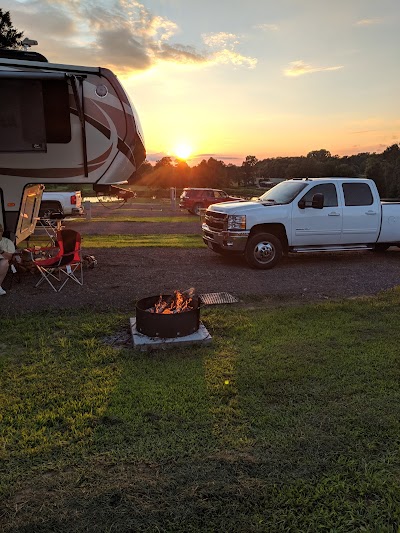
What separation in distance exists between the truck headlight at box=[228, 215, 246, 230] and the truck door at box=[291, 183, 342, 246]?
3.92ft

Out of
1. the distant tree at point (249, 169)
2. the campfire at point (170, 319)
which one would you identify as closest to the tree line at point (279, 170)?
the distant tree at point (249, 169)

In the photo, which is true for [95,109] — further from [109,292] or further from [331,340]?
[331,340]

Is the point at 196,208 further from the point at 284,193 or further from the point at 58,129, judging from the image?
the point at 58,129

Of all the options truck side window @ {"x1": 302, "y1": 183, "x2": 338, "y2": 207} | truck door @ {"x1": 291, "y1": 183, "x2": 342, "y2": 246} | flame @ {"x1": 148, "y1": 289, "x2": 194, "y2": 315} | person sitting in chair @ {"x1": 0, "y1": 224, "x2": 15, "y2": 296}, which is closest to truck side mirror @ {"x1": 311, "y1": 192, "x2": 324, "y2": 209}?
truck door @ {"x1": 291, "y1": 183, "x2": 342, "y2": 246}

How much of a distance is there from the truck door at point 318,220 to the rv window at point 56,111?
5.08 metres

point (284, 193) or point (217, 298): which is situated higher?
point (284, 193)

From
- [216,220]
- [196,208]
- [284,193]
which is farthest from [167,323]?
[196,208]

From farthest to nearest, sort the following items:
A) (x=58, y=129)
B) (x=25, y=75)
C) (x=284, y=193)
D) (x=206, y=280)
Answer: (x=284, y=193)
(x=206, y=280)
(x=58, y=129)
(x=25, y=75)

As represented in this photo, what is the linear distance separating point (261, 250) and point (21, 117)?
5.31 meters

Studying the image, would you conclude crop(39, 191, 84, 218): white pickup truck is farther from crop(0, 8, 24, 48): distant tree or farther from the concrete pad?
the concrete pad

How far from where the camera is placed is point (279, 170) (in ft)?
184

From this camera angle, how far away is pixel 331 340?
528 cm

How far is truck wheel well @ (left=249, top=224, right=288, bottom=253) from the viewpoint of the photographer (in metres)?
9.36

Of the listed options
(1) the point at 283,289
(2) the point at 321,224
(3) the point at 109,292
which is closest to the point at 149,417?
(3) the point at 109,292
